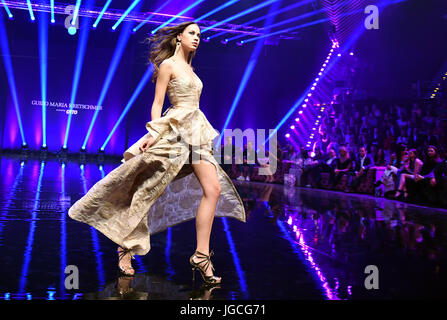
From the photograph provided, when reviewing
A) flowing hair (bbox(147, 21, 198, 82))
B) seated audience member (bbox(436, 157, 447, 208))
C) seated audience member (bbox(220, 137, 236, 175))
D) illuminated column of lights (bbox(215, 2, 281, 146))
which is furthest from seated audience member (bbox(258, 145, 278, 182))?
flowing hair (bbox(147, 21, 198, 82))

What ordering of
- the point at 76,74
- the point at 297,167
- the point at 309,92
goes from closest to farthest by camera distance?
1. the point at 297,167
2. the point at 309,92
3. the point at 76,74

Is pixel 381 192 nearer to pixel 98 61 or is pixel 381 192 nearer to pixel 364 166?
pixel 364 166

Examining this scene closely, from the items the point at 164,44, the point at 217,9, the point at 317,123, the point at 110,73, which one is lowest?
the point at 164,44

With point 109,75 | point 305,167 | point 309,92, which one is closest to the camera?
point 305,167

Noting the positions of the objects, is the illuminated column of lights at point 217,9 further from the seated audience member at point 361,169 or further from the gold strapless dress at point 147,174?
the gold strapless dress at point 147,174

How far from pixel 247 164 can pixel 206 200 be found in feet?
31.0

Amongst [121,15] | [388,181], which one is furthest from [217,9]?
[388,181]

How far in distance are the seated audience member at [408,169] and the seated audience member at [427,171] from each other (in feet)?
0.35

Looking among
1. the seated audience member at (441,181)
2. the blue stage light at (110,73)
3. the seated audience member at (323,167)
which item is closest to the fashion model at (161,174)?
the seated audience member at (441,181)

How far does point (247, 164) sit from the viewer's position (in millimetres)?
11734

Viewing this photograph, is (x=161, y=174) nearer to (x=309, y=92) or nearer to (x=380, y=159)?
(x=380, y=159)

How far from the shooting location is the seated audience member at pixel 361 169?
8.52 meters

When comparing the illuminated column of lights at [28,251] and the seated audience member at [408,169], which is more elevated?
the seated audience member at [408,169]

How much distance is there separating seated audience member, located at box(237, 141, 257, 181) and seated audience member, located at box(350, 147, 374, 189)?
10.6 ft
